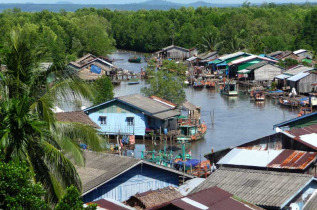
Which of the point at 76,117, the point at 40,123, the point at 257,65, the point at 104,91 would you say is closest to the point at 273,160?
the point at 40,123

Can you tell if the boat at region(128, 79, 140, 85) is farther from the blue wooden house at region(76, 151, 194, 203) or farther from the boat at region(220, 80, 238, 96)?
the blue wooden house at region(76, 151, 194, 203)

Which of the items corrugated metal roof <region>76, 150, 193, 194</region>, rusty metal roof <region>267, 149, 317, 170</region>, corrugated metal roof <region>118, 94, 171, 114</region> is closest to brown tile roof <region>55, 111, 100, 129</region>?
corrugated metal roof <region>118, 94, 171, 114</region>

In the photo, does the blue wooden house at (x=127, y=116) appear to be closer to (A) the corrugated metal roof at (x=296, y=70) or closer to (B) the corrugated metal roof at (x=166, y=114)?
(B) the corrugated metal roof at (x=166, y=114)

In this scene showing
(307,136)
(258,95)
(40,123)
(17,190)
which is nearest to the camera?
(17,190)

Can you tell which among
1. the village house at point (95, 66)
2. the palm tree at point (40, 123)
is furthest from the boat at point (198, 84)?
the palm tree at point (40, 123)

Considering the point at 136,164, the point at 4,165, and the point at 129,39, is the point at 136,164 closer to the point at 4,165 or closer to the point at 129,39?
the point at 4,165

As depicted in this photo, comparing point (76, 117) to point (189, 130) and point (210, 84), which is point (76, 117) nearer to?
point (189, 130)
